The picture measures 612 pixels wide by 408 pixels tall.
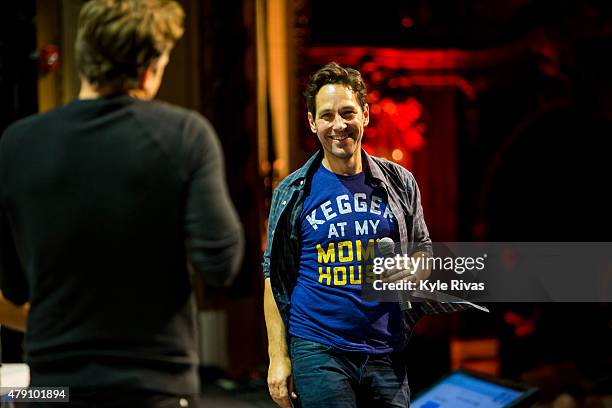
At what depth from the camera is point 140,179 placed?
58.0 inches

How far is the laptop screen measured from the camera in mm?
3074

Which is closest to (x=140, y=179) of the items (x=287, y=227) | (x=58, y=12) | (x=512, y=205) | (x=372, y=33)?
(x=287, y=227)

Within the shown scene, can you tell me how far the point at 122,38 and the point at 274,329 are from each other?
119cm

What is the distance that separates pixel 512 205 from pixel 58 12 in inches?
117

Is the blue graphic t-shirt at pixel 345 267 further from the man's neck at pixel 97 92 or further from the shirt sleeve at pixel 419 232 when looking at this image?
the man's neck at pixel 97 92

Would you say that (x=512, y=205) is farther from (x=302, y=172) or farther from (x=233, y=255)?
(x=233, y=255)

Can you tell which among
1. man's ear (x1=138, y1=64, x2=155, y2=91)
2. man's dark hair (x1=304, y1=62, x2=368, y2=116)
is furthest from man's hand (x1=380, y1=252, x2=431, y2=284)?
man's ear (x1=138, y1=64, x2=155, y2=91)

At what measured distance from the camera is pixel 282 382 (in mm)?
2398

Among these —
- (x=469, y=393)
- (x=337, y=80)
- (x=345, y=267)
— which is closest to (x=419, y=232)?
(x=345, y=267)

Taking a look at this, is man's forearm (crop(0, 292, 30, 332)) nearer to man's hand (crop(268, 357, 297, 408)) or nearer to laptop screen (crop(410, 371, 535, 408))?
man's hand (crop(268, 357, 297, 408))

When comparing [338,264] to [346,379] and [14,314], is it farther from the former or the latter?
[14,314]

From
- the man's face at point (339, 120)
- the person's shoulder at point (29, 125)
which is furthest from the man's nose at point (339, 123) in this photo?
the person's shoulder at point (29, 125)

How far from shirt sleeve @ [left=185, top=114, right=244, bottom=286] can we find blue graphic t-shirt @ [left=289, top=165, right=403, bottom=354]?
84 centimetres

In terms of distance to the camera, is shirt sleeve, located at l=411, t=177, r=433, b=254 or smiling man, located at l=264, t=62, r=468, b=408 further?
shirt sleeve, located at l=411, t=177, r=433, b=254
